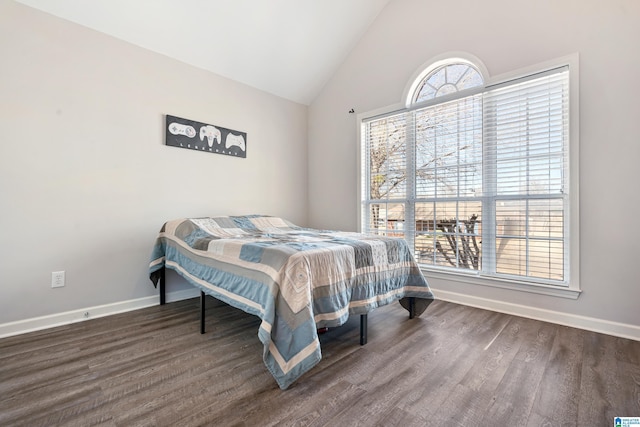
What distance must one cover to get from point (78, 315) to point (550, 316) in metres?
→ 3.88

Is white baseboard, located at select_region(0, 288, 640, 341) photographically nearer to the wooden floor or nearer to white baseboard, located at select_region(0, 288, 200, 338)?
white baseboard, located at select_region(0, 288, 200, 338)

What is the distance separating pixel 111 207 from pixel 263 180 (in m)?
1.66

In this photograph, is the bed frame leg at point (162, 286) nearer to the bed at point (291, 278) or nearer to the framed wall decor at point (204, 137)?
the bed at point (291, 278)

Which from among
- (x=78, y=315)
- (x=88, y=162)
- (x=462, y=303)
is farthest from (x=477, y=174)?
(x=78, y=315)

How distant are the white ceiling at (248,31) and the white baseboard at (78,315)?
239 cm

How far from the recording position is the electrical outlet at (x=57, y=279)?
7.72 feet

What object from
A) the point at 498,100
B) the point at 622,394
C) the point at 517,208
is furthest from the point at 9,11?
the point at 622,394

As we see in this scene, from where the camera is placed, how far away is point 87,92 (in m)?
2.49

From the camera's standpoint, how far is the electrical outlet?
7.72ft

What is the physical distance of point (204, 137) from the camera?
320 cm

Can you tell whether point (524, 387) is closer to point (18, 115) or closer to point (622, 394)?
point (622, 394)

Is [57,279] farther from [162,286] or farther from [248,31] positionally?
[248,31]

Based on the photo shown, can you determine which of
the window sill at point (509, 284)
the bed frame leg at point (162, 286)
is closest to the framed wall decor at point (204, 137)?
the bed frame leg at point (162, 286)

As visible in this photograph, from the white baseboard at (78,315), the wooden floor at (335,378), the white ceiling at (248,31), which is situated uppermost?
the white ceiling at (248,31)
